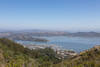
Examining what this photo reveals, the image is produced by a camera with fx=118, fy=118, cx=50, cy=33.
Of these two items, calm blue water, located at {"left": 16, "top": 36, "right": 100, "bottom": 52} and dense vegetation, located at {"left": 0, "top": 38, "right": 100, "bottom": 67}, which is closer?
dense vegetation, located at {"left": 0, "top": 38, "right": 100, "bottom": 67}

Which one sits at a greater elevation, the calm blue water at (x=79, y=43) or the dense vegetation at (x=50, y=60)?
the dense vegetation at (x=50, y=60)

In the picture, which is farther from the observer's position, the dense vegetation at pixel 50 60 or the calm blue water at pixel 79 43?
the calm blue water at pixel 79 43

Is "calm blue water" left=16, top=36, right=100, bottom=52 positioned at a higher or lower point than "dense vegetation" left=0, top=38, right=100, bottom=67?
lower

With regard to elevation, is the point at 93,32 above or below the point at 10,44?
above

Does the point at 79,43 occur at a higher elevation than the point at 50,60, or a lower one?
lower

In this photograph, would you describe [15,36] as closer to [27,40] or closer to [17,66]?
[27,40]

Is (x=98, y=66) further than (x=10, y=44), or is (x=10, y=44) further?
(x=10, y=44)

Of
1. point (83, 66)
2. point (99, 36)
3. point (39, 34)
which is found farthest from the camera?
point (39, 34)

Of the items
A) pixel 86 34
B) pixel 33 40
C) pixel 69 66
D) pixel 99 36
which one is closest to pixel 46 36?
pixel 33 40

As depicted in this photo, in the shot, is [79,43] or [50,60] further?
[79,43]

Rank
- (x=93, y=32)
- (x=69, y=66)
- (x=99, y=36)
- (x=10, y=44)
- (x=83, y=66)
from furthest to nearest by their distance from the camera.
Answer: (x=93, y=32) → (x=99, y=36) → (x=10, y=44) → (x=69, y=66) → (x=83, y=66)
